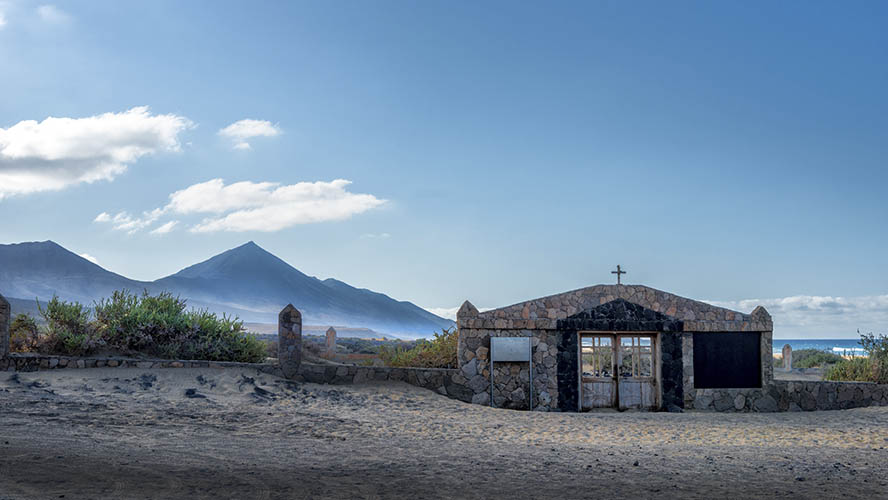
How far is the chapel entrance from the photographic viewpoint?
18.6m

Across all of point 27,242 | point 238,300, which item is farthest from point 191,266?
point 27,242

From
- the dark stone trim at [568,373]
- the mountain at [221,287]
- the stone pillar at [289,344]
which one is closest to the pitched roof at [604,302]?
the dark stone trim at [568,373]

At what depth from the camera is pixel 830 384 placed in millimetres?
19125

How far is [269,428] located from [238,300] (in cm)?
17350

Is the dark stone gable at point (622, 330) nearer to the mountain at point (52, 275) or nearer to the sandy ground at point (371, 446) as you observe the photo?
the sandy ground at point (371, 446)

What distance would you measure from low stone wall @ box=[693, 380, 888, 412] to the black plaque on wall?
0.23 m

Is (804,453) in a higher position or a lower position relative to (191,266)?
lower

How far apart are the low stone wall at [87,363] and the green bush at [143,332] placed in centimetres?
97

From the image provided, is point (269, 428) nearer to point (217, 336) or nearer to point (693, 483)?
point (693, 483)

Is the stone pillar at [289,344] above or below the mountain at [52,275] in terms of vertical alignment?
below

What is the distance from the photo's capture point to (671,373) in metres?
18.6

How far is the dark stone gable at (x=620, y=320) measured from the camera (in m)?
18.4

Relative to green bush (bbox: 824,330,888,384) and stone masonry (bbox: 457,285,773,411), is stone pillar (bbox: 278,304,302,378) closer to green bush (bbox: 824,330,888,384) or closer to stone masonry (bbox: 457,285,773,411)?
stone masonry (bbox: 457,285,773,411)

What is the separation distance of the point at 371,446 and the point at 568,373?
28.4 feet
